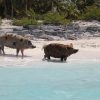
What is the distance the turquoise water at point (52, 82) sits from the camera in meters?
10.2

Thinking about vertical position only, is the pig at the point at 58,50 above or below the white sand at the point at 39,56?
above

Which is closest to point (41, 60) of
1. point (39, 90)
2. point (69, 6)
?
point (39, 90)

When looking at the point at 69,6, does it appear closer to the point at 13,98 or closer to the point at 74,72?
the point at 74,72

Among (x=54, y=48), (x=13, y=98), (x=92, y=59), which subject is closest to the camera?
(x=13, y=98)

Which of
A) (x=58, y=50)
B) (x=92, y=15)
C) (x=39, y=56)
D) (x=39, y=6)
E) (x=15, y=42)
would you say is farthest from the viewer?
(x=39, y=6)

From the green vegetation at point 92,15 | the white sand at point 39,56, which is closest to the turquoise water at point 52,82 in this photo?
the white sand at point 39,56

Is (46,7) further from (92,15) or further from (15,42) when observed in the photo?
(15,42)

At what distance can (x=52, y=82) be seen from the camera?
464 inches

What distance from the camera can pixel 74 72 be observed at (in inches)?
532

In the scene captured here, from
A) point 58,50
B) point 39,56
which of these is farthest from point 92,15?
point 58,50

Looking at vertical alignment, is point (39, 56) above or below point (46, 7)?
below

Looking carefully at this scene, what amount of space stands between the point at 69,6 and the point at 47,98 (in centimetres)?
2808

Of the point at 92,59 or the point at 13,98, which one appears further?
the point at 92,59

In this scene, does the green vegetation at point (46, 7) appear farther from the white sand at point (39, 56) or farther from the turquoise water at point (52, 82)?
the turquoise water at point (52, 82)
